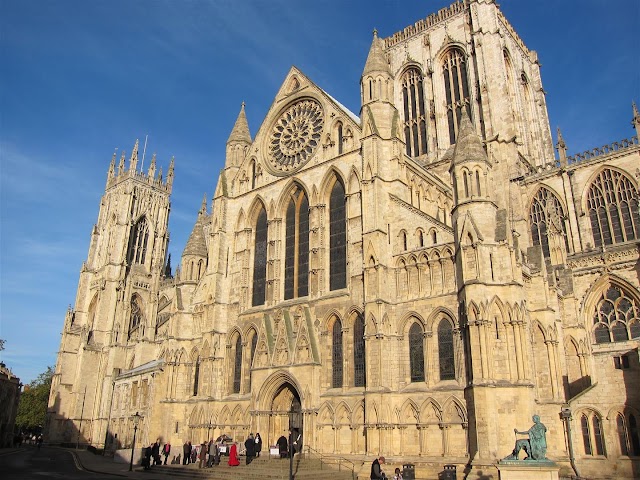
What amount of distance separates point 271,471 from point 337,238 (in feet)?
39.4

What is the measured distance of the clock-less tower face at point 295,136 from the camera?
32.4 m

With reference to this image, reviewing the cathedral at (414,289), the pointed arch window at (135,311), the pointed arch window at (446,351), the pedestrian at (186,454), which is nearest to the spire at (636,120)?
the cathedral at (414,289)

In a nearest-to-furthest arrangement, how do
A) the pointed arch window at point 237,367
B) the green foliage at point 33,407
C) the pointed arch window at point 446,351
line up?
1. the pointed arch window at point 446,351
2. the pointed arch window at point 237,367
3. the green foliage at point 33,407

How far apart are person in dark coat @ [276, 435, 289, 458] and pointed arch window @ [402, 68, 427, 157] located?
29163 mm

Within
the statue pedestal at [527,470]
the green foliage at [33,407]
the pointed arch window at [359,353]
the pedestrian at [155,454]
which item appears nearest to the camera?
the statue pedestal at [527,470]

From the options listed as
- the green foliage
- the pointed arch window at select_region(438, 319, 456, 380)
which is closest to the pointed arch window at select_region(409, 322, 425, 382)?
the pointed arch window at select_region(438, 319, 456, 380)

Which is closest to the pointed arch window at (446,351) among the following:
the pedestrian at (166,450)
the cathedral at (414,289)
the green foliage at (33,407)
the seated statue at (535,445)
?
the cathedral at (414,289)

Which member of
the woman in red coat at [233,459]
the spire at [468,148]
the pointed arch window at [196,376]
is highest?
the spire at [468,148]

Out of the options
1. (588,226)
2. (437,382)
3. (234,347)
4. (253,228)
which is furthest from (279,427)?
(588,226)

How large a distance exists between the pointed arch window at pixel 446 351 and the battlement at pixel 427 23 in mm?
35217

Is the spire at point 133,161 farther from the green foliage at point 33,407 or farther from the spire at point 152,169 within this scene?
the green foliage at point 33,407

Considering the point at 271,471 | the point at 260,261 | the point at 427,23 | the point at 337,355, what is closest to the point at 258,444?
the point at 271,471

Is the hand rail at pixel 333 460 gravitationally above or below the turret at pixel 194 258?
below

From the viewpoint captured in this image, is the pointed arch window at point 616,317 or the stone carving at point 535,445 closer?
the stone carving at point 535,445
